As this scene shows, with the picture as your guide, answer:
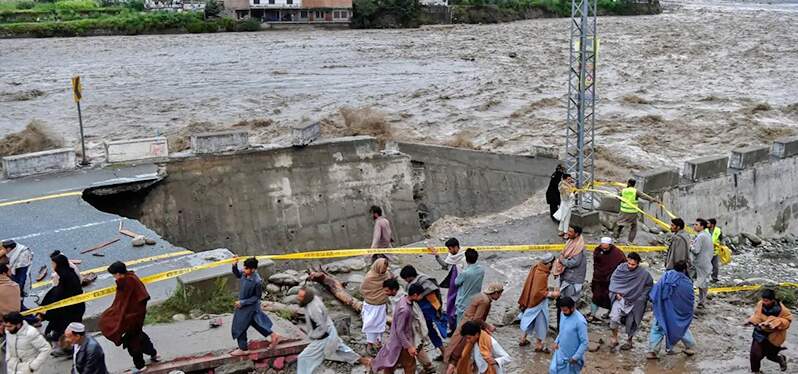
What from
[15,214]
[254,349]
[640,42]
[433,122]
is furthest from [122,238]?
[640,42]

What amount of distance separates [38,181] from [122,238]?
4042mm

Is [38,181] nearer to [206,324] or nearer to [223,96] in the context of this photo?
[206,324]

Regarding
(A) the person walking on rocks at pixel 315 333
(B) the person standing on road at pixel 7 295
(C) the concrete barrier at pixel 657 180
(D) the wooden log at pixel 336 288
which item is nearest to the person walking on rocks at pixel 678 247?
(D) the wooden log at pixel 336 288

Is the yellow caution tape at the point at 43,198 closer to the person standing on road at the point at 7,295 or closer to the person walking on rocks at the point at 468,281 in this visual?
the person standing on road at the point at 7,295

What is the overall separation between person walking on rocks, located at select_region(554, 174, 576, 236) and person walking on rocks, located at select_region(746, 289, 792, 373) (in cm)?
574

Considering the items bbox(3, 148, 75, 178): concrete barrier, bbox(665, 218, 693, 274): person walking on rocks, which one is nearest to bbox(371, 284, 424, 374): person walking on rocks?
bbox(665, 218, 693, 274): person walking on rocks

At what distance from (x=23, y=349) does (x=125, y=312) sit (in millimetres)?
1022

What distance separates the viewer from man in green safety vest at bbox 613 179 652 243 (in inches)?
561

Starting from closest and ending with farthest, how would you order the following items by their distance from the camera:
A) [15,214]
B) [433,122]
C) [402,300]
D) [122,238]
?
[402,300]
[122,238]
[15,214]
[433,122]

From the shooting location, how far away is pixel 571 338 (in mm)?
7469

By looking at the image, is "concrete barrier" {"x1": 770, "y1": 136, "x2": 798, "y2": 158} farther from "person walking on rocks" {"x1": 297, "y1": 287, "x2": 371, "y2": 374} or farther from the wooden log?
"person walking on rocks" {"x1": 297, "y1": 287, "x2": 371, "y2": 374}

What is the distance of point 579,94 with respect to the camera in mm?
14695

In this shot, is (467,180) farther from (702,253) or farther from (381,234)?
(702,253)

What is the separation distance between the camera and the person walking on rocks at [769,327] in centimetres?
835
